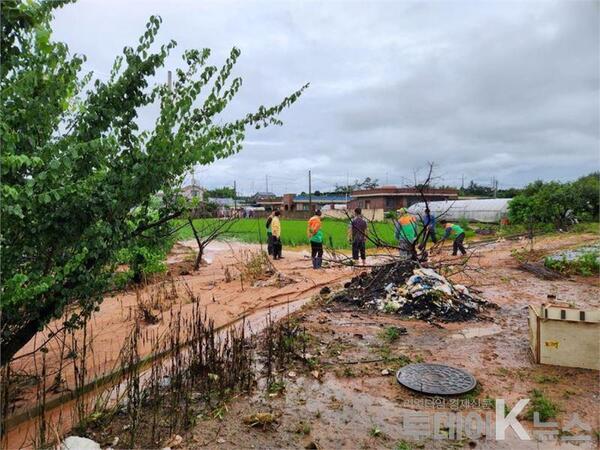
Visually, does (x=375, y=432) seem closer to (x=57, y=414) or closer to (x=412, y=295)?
(x=57, y=414)

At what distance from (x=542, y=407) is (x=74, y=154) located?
13.9 ft

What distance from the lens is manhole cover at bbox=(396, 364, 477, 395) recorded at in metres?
4.14

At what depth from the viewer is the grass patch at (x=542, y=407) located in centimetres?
362

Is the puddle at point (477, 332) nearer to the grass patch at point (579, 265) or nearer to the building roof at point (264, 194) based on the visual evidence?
the grass patch at point (579, 265)

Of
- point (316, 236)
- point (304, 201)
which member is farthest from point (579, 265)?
point (304, 201)

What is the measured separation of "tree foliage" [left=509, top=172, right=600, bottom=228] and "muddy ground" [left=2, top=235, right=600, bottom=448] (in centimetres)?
1992

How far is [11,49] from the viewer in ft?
11.0

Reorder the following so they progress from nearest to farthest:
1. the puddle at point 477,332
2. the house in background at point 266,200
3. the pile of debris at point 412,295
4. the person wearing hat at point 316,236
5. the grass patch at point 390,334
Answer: the grass patch at point 390,334 < the puddle at point 477,332 < the pile of debris at point 412,295 < the person wearing hat at point 316,236 < the house in background at point 266,200

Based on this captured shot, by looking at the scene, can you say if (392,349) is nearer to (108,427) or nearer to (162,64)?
(108,427)

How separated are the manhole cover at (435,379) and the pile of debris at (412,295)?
6.66 ft

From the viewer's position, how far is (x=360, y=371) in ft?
15.3

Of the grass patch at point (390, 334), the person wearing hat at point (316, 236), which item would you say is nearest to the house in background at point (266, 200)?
the person wearing hat at point (316, 236)

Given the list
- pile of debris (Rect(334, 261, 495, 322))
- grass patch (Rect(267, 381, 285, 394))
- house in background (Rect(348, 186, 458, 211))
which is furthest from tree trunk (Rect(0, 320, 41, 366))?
house in background (Rect(348, 186, 458, 211))

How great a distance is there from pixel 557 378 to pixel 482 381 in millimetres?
748
